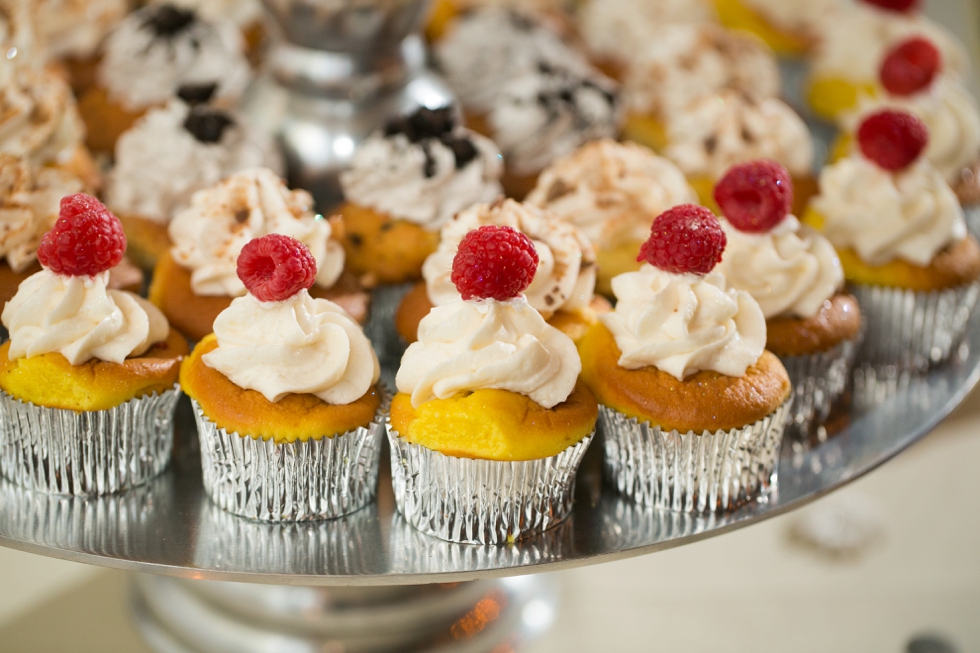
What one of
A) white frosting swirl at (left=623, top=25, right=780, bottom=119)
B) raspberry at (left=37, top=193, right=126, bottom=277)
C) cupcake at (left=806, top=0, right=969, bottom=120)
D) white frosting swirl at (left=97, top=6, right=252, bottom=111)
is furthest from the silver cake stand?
cupcake at (left=806, top=0, right=969, bottom=120)

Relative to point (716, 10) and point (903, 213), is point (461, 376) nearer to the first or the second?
point (903, 213)

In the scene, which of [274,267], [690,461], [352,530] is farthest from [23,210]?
[690,461]

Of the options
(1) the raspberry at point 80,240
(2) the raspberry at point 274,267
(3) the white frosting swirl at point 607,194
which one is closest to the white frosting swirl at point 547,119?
(3) the white frosting swirl at point 607,194

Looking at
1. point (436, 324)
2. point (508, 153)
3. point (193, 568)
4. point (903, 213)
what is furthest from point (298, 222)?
point (903, 213)

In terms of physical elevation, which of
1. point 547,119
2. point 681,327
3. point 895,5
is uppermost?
point 895,5

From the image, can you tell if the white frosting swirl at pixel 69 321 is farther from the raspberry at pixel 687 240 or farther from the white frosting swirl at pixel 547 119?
the white frosting swirl at pixel 547 119

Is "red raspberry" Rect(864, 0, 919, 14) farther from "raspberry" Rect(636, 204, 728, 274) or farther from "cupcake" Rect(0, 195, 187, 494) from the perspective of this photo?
"cupcake" Rect(0, 195, 187, 494)

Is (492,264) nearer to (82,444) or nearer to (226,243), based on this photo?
(226,243)
